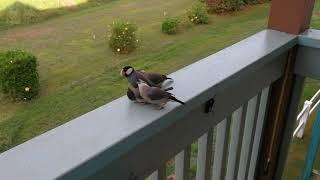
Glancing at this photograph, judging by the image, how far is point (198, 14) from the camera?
3641 mm

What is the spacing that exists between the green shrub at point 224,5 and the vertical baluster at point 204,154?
3440 mm

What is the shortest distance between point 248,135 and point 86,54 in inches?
90.7

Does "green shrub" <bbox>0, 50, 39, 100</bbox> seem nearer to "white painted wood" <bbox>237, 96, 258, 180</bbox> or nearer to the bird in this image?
"white painted wood" <bbox>237, 96, 258, 180</bbox>

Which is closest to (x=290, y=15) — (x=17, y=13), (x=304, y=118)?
(x=304, y=118)

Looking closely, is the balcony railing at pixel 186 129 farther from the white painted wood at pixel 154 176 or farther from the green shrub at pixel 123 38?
the green shrub at pixel 123 38

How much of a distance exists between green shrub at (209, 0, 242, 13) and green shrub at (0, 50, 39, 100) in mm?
2007

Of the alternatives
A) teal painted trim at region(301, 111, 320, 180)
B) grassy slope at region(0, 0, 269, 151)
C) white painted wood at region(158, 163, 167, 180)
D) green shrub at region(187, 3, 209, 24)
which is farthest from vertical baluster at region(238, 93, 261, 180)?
green shrub at region(187, 3, 209, 24)

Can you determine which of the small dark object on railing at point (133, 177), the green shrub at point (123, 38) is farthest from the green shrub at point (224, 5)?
the small dark object on railing at point (133, 177)

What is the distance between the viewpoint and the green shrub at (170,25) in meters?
3.28

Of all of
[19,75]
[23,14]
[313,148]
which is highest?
[23,14]

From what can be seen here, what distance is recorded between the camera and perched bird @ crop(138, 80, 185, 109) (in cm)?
41

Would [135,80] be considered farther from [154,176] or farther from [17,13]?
[17,13]

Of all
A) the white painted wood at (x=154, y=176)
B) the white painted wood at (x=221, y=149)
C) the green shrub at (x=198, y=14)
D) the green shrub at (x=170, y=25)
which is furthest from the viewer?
the green shrub at (x=198, y=14)

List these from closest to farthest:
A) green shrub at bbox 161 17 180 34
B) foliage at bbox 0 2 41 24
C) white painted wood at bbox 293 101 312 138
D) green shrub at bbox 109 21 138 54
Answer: white painted wood at bbox 293 101 312 138 < foliage at bbox 0 2 41 24 < green shrub at bbox 109 21 138 54 < green shrub at bbox 161 17 180 34
